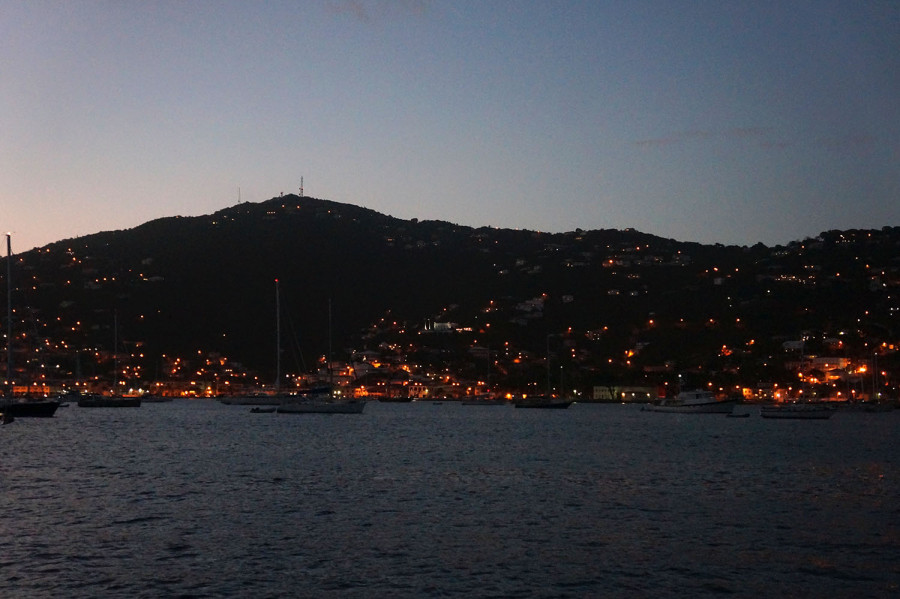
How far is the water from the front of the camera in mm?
18578

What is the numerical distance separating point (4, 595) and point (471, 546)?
9350 millimetres

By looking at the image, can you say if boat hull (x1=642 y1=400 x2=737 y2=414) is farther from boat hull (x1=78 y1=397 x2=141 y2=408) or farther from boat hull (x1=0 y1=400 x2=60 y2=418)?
boat hull (x1=0 y1=400 x2=60 y2=418)

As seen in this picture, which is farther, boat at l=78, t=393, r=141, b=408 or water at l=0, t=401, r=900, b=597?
boat at l=78, t=393, r=141, b=408

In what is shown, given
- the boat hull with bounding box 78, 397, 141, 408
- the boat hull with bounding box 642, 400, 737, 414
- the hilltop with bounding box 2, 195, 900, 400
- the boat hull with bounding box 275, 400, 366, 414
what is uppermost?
the hilltop with bounding box 2, 195, 900, 400

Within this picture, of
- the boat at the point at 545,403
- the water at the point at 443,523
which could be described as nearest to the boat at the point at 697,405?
the boat at the point at 545,403

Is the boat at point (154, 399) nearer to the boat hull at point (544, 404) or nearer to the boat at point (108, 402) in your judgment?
the boat at point (108, 402)

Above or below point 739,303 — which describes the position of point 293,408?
below

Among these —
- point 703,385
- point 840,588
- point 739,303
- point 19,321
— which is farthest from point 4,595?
point 739,303

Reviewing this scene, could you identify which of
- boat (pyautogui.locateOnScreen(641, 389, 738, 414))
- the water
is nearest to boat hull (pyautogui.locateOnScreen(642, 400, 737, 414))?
boat (pyautogui.locateOnScreen(641, 389, 738, 414))

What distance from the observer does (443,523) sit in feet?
83.4

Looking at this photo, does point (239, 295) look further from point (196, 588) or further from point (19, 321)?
point (196, 588)

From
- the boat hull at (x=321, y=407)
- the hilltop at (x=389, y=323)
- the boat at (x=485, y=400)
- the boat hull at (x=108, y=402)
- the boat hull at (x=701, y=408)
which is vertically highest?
the hilltop at (x=389, y=323)

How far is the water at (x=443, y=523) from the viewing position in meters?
18.6

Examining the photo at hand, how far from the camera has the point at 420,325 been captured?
19862cm
